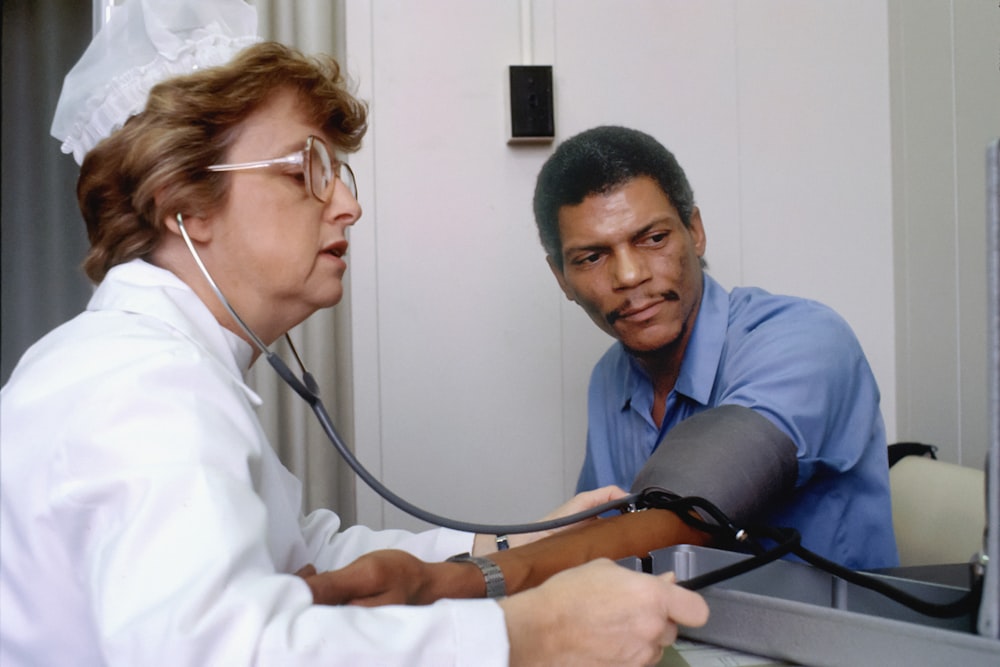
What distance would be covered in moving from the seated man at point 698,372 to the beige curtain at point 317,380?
483 millimetres

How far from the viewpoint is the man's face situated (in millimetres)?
1406

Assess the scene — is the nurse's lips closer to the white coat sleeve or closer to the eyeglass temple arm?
the eyeglass temple arm

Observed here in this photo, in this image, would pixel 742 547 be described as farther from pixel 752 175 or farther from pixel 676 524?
pixel 752 175

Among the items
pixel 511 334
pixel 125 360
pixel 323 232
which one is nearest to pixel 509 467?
pixel 511 334

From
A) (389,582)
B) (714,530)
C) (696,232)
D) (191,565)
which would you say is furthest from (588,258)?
(191,565)

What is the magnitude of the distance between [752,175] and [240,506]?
1.58m

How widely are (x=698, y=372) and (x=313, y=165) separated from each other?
27.3 inches

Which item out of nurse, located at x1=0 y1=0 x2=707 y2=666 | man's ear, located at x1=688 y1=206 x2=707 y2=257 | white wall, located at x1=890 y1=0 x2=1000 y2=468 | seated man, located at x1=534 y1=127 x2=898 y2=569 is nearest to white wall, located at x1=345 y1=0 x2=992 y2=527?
white wall, located at x1=890 y1=0 x2=1000 y2=468

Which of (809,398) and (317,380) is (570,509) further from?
(317,380)

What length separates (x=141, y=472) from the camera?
2.05ft

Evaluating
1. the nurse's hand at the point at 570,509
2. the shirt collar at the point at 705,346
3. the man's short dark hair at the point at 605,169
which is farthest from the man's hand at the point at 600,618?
the man's short dark hair at the point at 605,169

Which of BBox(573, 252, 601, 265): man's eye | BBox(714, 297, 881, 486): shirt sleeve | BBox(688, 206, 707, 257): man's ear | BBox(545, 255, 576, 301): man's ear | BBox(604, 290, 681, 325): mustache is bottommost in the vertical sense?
BBox(714, 297, 881, 486): shirt sleeve

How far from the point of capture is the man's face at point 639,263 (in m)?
1.41

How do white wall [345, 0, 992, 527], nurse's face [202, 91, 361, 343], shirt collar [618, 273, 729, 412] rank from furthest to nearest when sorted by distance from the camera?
white wall [345, 0, 992, 527] < shirt collar [618, 273, 729, 412] < nurse's face [202, 91, 361, 343]
